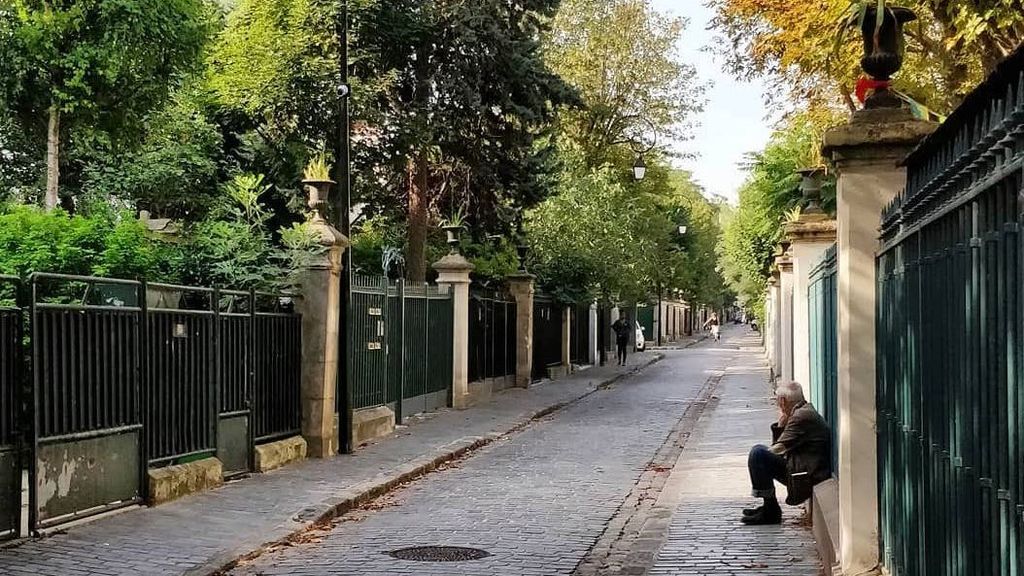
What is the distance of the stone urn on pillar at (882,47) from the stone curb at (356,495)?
18.0 feet

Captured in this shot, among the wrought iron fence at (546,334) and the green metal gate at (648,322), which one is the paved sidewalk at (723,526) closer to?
the wrought iron fence at (546,334)

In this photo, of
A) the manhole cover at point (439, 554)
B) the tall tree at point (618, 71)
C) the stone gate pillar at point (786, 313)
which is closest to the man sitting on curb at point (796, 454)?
the manhole cover at point (439, 554)

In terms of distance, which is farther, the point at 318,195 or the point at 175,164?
the point at 175,164

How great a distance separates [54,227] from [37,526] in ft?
20.3

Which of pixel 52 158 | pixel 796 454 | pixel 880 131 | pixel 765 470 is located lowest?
pixel 765 470

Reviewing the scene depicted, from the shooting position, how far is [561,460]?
15.8 metres

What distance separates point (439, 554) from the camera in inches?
362

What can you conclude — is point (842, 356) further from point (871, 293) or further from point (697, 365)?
point (697, 365)

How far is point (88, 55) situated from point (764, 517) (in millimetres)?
17033

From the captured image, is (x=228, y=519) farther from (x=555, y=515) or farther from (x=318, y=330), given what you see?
(x=318, y=330)

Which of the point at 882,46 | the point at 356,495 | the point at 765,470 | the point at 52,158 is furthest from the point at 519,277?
the point at 882,46

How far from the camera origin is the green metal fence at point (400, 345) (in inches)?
690

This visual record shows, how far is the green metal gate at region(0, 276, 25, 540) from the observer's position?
8836 mm

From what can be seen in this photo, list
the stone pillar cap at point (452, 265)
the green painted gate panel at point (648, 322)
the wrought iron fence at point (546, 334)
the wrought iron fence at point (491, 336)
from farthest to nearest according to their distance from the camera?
the green painted gate panel at point (648, 322)
the wrought iron fence at point (546, 334)
the wrought iron fence at point (491, 336)
the stone pillar cap at point (452, 265)
